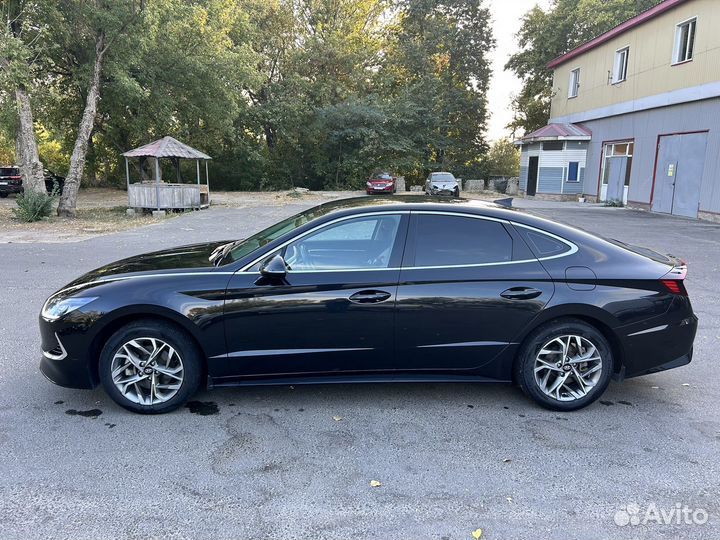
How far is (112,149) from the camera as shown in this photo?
33844 mm

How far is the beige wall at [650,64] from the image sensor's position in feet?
57.8

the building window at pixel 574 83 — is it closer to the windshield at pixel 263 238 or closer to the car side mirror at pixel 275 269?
the windshield at pixel 263 238

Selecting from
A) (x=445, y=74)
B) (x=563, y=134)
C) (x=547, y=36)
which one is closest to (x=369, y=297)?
(x=563, y=134)

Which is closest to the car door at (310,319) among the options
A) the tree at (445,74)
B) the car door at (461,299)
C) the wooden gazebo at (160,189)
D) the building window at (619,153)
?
the car door at (461,299)

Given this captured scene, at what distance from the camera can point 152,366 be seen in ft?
12.1

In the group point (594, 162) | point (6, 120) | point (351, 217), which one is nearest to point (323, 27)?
point (594, 162)

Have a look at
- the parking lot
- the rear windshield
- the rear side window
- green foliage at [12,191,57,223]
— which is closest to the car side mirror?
the parking lot

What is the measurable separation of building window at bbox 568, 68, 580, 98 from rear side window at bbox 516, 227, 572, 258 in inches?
1078

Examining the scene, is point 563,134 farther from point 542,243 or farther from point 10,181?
point 10,181

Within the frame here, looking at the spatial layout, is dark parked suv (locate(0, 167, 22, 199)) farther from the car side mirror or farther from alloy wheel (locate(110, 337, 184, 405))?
the car side mirror

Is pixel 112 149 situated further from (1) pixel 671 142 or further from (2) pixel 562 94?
(1) pixel 671 142

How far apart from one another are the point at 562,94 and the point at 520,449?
30300 mm

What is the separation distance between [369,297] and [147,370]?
1.63 m

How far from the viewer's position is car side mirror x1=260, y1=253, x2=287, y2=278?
11.7 feet
